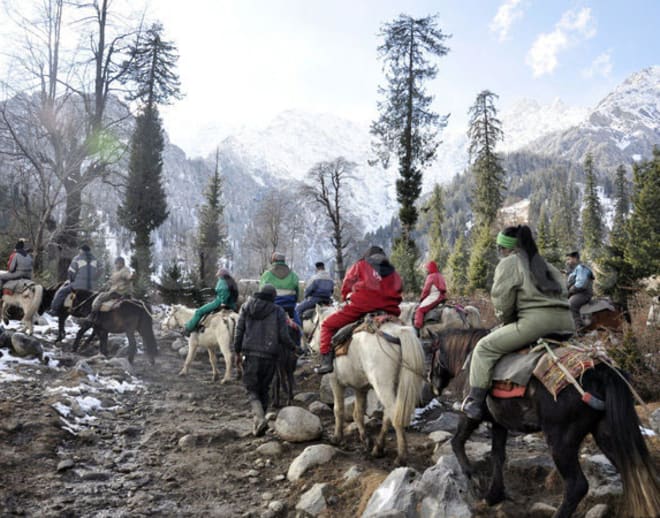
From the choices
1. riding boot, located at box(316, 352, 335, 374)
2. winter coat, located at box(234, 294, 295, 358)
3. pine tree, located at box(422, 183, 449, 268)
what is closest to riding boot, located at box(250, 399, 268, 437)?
winter coat, located at box(234, 294, 295, 358)

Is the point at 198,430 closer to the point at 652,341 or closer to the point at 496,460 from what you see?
the point at 496,460

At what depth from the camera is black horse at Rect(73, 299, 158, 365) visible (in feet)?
34.1

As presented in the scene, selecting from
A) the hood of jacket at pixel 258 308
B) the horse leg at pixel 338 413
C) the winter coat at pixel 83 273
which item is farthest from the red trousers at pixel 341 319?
the winter coat at pixel 83 273

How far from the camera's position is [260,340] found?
6.55 metres

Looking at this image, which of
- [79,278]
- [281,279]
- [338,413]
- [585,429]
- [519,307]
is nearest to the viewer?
[585,429]

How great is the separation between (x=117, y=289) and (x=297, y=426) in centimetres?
689

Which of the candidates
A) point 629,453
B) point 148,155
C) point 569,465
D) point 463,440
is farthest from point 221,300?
point 148,155

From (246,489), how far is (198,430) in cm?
177

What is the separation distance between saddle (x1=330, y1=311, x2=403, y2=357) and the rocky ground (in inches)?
48.6

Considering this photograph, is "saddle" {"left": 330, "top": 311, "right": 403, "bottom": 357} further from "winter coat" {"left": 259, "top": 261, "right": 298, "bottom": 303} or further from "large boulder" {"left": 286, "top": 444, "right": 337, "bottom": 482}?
"winter coat" {"left": 259, "top": 261, "right": 298, "bottom": 303}

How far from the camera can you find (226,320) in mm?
9828

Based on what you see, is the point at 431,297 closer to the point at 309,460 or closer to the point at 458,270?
the point at 309,460

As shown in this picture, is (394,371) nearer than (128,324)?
Yes

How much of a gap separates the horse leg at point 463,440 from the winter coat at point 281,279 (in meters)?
5.21
